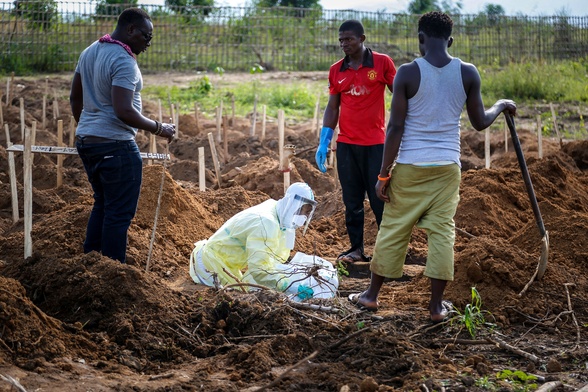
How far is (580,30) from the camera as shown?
75.2ft

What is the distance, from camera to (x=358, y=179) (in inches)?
267

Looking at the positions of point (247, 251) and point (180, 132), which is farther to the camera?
point (180, 132)

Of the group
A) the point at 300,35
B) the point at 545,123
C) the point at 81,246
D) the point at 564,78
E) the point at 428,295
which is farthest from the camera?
the point at 300,35

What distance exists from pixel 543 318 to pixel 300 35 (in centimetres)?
1811

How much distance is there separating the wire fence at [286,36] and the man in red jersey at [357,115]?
15501 mm

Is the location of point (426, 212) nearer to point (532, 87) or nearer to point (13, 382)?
point (13, 382)

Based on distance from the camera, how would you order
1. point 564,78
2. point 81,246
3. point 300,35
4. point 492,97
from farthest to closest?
point 300,35, point 564,78, point 492,97, point 81,246

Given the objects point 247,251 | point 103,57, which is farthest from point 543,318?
point 103,57

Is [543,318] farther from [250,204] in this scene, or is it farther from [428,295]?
[250,204]

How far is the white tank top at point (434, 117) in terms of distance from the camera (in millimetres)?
4793

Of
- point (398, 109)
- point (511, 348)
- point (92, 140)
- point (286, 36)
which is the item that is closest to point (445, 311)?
point (511, 348)

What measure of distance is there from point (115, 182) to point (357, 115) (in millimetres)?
2067

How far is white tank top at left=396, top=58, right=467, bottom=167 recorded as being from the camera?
15.7ft

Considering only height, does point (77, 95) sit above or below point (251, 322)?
above
